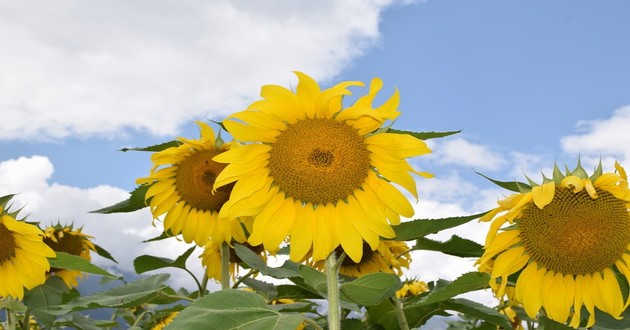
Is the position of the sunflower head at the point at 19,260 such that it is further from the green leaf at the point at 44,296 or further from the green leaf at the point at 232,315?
the green leaf at the point at 232,315

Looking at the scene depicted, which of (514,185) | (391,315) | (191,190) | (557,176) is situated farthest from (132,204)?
(557,176)

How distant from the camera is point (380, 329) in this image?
3.91 m

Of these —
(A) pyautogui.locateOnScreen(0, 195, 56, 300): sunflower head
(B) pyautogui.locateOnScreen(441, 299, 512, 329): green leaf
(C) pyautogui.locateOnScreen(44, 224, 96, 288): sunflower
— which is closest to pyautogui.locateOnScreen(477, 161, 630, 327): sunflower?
(B) pyautogui.locateOnScreen(441, 299, 512, 329): green leaf

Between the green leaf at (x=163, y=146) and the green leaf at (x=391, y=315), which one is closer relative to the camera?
the green leaf at (x=391, y=315)

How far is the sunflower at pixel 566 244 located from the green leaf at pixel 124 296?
1.73m

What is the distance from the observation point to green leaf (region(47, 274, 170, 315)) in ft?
11.3

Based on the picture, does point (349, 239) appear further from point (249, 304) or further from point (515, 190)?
point (515, 190)

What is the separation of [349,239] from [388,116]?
530 millimetres

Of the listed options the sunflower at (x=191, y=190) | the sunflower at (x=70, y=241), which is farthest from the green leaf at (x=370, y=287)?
the sunflower at (x=70, y=241)

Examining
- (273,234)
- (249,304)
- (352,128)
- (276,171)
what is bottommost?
(249,304)

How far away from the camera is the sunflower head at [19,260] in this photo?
4453 mm

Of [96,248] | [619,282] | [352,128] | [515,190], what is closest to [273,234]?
[352,128]

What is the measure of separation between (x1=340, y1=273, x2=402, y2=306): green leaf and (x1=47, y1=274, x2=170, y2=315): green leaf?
1.22m

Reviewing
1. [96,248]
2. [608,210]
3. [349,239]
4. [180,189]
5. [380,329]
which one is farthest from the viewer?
[96,248]
